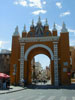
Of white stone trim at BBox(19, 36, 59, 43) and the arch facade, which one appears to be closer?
the arch facade

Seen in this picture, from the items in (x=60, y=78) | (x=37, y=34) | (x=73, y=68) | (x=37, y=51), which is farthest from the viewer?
(x=73, y=68)

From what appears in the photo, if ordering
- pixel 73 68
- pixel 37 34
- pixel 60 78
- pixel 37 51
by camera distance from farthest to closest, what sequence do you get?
pixel 73 68, pixel 37 51, pixel 37 34, pixel 60 78

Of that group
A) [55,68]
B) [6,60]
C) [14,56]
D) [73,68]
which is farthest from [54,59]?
[6,60]

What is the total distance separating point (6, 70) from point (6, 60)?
131 inches

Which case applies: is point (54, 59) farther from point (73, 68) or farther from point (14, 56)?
point (73, 68)

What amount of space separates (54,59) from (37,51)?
6665 mm

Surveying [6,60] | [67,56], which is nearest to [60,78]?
[67,56]

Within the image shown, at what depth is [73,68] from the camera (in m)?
51.7

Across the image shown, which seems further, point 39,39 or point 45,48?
point 39,39

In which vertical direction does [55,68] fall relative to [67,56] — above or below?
below

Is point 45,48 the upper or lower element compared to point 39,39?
lower

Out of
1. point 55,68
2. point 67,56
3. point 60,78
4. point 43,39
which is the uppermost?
point 43,39

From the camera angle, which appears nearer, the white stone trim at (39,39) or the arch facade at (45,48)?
the arch facade at (45,48)

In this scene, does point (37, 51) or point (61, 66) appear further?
point (37, 51)
